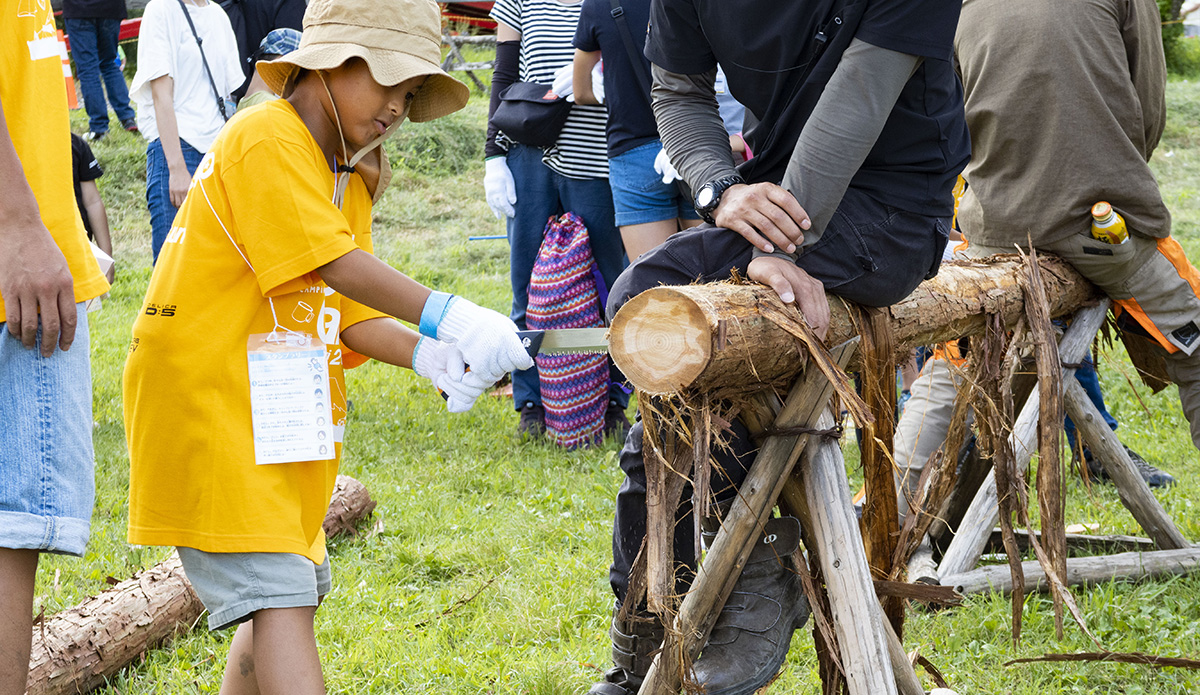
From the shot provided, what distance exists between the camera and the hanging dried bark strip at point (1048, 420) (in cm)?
294

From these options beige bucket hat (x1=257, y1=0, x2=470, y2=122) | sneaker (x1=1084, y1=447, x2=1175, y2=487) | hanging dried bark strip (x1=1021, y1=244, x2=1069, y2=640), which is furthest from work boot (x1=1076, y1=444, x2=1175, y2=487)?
beige bucket hat (x1=257, y1=0, x2=470, y2=122)

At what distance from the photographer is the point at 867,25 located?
2105mm

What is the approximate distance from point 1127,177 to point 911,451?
1.18 m

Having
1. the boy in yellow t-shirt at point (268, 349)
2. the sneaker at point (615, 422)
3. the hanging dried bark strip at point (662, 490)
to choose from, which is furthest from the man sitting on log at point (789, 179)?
the sneaker at point (615, 422)

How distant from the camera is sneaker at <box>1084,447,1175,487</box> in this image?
4.41m

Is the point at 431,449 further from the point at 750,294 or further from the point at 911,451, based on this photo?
the point at 750,294

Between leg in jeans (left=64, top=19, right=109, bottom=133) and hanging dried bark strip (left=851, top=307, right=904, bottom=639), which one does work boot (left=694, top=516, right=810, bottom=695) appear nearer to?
hanging dried bark strip (left=851, top=307, right=904, bottom=639)

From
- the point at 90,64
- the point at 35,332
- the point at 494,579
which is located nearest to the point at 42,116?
the point at 35,332

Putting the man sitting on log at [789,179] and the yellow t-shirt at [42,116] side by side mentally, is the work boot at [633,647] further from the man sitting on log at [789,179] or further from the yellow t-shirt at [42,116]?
the yellow t-shirt at [42,116]

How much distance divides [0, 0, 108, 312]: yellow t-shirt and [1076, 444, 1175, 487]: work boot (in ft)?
12.9

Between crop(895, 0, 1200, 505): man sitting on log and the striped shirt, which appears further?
the striped shirt

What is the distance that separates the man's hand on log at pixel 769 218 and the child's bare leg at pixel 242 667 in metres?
1.40

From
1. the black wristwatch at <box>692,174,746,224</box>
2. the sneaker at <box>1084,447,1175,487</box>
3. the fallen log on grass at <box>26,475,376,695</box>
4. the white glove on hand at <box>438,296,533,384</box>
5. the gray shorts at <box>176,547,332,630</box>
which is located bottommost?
the sneaker at <box>1084,447,1175,487</box>

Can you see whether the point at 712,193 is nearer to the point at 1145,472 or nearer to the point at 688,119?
the point at 688,119
